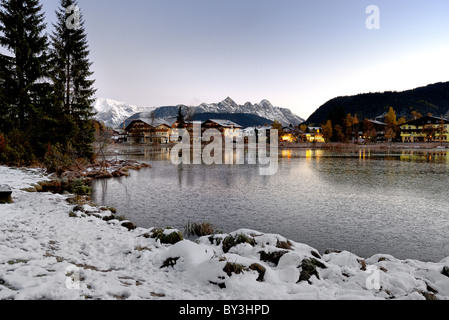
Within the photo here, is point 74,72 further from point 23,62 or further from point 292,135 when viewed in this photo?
point 292,135

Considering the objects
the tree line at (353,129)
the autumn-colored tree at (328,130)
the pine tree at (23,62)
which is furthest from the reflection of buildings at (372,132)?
the pine tree at (23,62)

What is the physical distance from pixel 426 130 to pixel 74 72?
109718mm

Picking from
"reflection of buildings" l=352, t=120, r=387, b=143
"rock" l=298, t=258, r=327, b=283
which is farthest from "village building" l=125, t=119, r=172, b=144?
"rock" l=298, t=258, r=327, b=283

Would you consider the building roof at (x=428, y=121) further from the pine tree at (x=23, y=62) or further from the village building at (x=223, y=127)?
the pine tree at (x=23, y=62)

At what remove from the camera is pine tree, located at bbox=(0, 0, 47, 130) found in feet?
78.0

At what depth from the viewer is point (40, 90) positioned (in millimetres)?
25438

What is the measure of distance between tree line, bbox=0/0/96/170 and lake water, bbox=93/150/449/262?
325 inches

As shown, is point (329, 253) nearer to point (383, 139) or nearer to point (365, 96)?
point (383, 139)

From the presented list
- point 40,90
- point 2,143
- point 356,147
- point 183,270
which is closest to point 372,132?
point 356,147

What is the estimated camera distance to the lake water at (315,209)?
28.1ft

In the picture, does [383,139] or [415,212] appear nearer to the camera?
[415,212]

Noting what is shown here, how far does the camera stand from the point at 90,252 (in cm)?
621
